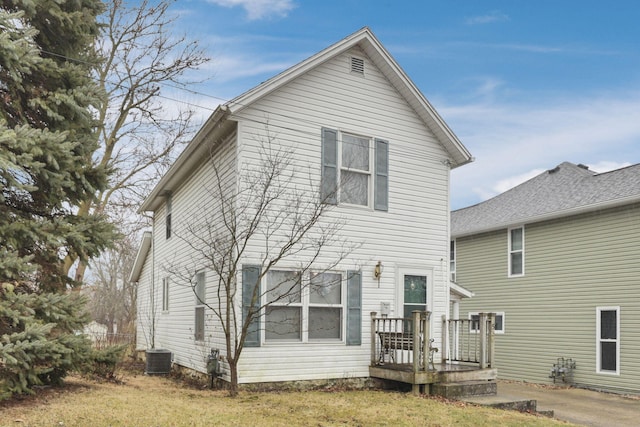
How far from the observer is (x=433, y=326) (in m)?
12.9

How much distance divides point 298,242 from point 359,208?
1619 mm

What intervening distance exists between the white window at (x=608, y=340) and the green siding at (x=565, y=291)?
14cm

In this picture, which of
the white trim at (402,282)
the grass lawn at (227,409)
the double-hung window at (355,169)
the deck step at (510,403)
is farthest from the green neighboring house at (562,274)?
the grass lawn at (227,409)

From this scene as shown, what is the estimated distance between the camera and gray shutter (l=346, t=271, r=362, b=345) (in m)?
11.7

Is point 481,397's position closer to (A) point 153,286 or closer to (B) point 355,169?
(B) point 355,169

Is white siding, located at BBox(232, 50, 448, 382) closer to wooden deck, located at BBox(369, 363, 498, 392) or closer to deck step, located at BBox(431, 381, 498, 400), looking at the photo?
wooden deck, located at BBox(369, 363, 498, 392)

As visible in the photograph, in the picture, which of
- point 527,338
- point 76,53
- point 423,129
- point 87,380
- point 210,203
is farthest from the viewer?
point 527,338

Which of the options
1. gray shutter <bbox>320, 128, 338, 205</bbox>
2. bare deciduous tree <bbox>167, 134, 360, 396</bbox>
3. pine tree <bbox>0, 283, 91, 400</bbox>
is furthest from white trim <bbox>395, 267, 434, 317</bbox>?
pine tree <bbox>0, 283, 91, 400</bbox>

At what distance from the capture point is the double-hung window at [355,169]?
1193 cm

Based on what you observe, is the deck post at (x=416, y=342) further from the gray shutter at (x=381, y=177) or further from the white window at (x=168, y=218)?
the white window at (x=168, y=218)

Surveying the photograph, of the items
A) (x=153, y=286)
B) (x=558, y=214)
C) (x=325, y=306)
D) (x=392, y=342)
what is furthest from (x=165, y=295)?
(x=558, y=214)

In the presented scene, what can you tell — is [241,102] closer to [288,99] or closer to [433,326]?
[288,99]

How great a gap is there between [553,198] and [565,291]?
3.01 meters

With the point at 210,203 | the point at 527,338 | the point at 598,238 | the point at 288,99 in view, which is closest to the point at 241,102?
the point at 288,99
